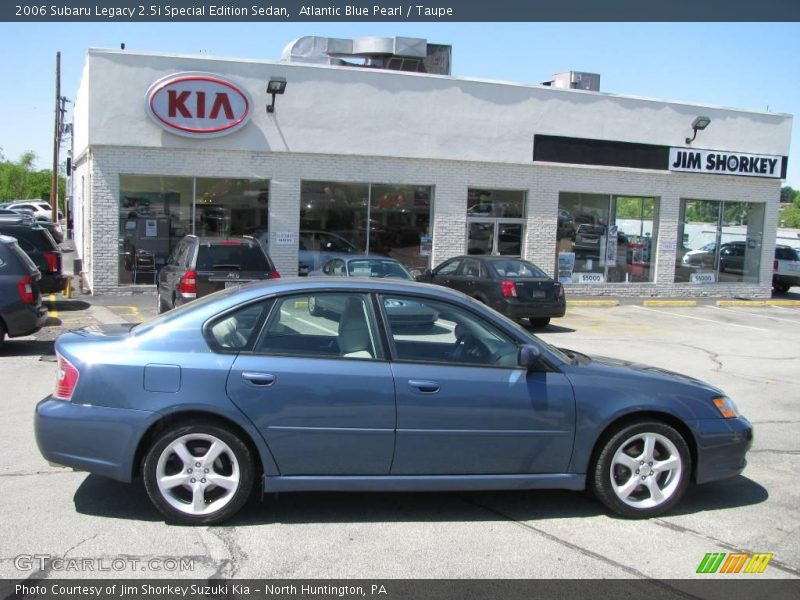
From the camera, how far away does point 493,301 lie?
14875 mm

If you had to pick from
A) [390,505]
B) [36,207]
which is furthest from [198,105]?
[36,207]

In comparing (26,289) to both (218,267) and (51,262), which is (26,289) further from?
(51,262)

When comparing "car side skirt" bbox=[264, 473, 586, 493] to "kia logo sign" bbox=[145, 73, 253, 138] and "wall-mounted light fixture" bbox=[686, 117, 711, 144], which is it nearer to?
"kia logo sign" bbox=[145, 73, 253, 138]

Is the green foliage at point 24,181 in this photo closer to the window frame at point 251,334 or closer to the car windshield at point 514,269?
the car windshield at point 514,269

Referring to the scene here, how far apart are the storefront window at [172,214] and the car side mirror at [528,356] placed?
14552mm

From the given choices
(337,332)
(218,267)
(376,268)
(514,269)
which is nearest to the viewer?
(337,332)

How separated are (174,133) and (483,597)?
15590mm

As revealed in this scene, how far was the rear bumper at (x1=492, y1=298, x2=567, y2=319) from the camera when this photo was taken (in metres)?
14.6

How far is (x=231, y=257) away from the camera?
12.1 metres

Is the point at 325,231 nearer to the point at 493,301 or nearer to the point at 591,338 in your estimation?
the point at 493,301

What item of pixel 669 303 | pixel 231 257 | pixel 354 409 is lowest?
pixel 669 303

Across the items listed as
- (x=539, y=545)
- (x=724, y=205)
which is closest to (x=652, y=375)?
(x=539, y=545)

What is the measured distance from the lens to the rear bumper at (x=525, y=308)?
576 inches

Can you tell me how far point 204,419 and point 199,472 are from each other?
0.32 metres
